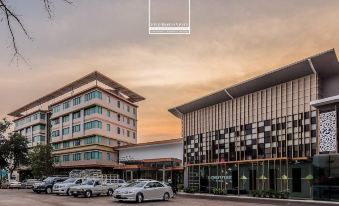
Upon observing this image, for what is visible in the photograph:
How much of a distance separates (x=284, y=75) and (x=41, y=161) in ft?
162

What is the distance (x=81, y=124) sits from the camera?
256 ft

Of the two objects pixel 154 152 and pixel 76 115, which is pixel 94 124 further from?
pixel 154 152

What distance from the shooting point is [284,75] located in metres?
37.8

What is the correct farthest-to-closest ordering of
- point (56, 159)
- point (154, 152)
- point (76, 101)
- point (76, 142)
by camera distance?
point (56, 159), point (76, 142), point (76, 101), point (154, 152)

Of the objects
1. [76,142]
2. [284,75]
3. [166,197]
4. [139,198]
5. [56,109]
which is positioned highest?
[56,109]

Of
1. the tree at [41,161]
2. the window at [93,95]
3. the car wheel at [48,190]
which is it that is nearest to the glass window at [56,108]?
the tree at [41,161]

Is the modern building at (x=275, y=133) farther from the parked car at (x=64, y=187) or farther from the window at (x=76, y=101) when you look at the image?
the window at (x=76, y=101)

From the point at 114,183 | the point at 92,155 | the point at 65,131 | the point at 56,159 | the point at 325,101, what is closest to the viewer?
the point at 325,101

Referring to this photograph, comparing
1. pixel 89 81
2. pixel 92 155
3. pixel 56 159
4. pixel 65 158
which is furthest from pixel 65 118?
pixel 92 155

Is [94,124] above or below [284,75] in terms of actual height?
below

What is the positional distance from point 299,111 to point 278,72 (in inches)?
143

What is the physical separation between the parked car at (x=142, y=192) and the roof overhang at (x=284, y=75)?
13258mm

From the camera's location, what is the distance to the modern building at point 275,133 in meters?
33.7

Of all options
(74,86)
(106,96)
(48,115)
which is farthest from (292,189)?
(48,115)
